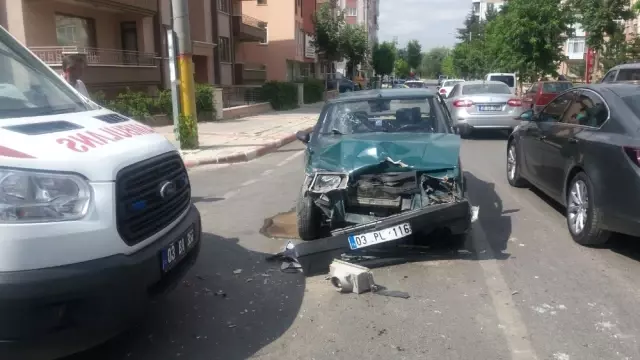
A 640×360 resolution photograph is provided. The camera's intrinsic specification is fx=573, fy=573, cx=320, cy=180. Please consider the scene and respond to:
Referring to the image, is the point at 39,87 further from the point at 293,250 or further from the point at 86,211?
the point at 293,250

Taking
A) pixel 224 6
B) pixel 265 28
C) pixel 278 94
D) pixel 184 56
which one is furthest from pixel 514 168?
pixel 265 28

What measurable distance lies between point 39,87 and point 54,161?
1.63m

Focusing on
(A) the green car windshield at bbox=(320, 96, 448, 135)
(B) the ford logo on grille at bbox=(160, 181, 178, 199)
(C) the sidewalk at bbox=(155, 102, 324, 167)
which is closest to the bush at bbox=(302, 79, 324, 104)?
(C) the sidewalk at bbox=(155, 102, 324, 167)

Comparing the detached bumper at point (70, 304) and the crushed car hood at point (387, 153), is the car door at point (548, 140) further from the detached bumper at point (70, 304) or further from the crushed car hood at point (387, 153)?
the detached bumper at point (70, 304)

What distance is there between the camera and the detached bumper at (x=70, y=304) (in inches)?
106

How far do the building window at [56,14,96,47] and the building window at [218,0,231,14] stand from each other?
38.1 feet

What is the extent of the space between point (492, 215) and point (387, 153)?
2.28 metres

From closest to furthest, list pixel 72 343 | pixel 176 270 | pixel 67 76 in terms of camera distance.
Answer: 1. pixel 72 343
2. pixel 176 270
3. pixel 67 76

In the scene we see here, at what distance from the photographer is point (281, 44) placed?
44250 millimetres

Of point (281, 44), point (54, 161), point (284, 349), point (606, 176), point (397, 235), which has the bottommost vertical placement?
point (284, 349)

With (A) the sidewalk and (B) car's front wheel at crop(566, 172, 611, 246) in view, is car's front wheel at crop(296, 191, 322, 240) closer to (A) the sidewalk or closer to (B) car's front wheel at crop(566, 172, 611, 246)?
(B) car's front wheel at crop(566, 172, 611, 246)

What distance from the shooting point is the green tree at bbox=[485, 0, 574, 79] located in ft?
Result: 104

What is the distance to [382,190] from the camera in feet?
17.1

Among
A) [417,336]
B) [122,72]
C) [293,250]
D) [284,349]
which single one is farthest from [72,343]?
[122,72]
